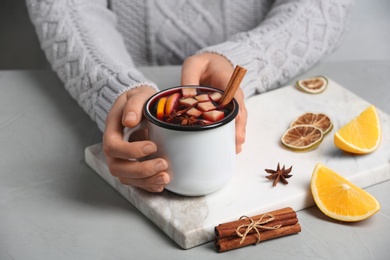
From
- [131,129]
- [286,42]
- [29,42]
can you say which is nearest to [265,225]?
[131,129]

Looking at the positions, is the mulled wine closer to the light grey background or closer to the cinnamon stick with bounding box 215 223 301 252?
the cinnamon stick with bounding box 215 223 301 252

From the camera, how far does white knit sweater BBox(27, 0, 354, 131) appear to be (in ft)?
3.80

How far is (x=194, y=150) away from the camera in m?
0.86

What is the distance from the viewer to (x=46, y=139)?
1126 millimetres

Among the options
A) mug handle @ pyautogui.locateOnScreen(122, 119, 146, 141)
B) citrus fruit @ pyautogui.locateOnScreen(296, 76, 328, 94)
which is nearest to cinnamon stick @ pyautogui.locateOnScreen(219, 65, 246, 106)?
mug handle @ pyautogui.locateOnScreen(122, 119, 146, 141)

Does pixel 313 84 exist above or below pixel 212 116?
below

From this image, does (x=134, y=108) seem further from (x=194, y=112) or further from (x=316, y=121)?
(x=316, y=121)

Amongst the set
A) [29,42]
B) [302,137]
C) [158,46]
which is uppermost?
[302,137]

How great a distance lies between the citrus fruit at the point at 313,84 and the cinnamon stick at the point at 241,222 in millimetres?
372

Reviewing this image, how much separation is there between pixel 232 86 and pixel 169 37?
637 millimetres

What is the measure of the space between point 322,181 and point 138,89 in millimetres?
315

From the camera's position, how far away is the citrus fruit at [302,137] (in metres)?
1.02

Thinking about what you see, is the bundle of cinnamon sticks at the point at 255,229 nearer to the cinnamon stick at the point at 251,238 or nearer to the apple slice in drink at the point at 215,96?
the cinnamon stick at the point at 251,238

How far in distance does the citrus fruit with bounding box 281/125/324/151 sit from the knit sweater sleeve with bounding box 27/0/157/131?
0.76 feet
